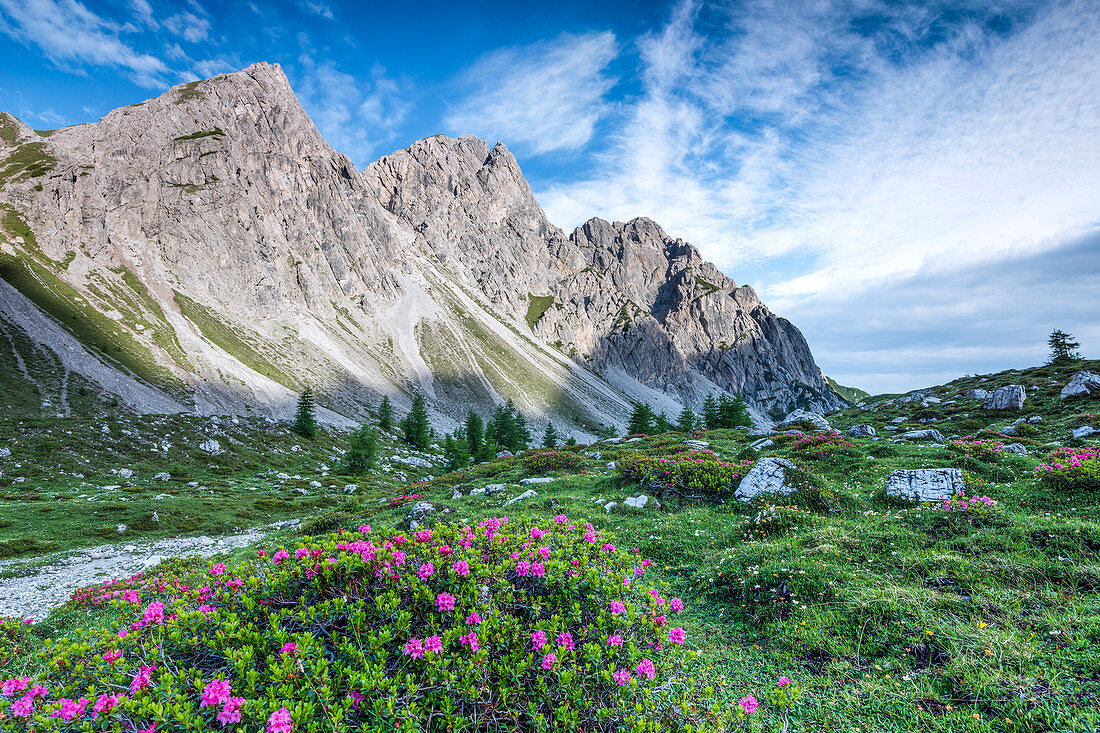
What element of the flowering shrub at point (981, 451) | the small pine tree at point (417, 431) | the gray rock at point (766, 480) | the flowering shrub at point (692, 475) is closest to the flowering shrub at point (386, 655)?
the gray rock at point (766, 480)

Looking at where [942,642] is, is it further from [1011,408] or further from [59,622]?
[1011,408]

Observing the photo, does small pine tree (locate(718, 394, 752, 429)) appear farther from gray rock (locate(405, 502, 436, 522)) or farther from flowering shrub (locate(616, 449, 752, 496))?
gray rock (locate(405, 502, 436, 522))

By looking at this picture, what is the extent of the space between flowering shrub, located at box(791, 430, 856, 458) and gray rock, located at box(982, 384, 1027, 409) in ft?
68.1

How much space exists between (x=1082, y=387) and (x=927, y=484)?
30186 millimetres

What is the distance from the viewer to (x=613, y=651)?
4828 mm

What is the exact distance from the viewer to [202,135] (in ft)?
474

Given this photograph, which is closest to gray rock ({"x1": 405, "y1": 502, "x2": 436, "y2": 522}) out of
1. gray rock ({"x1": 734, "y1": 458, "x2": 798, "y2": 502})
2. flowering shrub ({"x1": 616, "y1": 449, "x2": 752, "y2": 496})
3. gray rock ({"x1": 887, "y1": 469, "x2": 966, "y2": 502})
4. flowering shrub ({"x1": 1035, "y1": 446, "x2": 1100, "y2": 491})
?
flowering shrub ({"x1": 616, "y1": 449, "x2": 752, "y2": 496})

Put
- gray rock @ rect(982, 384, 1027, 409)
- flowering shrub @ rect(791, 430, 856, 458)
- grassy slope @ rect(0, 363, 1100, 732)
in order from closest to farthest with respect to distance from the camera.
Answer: grassy slope @ rect(0, 363, 1100, 732), flowering shrub @ rect(791, 430, 856, 458), gray rock @ rect(982, 384, 1027, 409)

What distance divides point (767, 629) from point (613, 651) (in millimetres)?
4089

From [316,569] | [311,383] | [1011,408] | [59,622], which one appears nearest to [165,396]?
[311,383]

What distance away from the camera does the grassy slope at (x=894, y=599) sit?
194 inches

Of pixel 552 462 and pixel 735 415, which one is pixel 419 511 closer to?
pixel 552 462

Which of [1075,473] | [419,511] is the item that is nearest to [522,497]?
[419,511]

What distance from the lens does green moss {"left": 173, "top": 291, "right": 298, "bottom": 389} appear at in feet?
341
